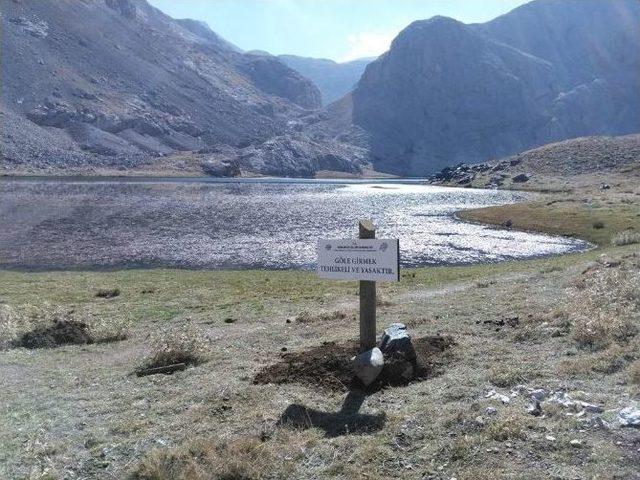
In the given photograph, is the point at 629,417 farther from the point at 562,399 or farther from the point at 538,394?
the point at 538,394

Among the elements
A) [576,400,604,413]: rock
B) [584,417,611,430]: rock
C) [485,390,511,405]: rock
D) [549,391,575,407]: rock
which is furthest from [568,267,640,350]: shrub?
[584,417,611,430]: rock

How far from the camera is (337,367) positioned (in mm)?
13242

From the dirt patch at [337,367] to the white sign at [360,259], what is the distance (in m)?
2.08

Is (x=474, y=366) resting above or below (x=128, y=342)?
above

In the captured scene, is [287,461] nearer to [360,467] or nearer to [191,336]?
[360,467]

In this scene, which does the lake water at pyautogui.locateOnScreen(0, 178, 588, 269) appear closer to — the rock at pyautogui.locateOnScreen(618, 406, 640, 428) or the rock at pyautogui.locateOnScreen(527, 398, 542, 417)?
the rock at pyautogui.locateOnScreen(527, 398, 542, 417)

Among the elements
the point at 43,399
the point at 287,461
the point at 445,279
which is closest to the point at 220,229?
the point at 445,279

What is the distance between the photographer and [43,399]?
42.8 feet

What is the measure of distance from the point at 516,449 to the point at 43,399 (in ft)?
34.2

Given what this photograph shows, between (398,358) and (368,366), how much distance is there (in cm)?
82

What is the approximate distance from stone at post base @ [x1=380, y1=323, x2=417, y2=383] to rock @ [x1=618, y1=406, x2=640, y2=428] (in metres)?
4.33

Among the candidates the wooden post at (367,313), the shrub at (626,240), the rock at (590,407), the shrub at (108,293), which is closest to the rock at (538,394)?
the rock at (590,407)

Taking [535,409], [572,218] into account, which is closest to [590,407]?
[535,409]

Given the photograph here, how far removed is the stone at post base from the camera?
12430 millimetres
